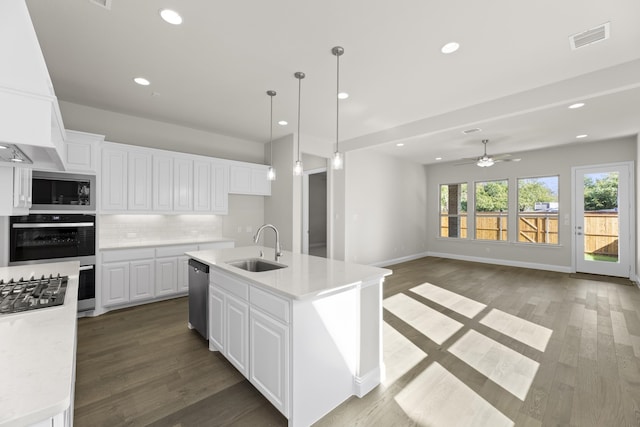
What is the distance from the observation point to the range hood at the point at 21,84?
43.9 inches

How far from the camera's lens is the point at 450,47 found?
105 inches

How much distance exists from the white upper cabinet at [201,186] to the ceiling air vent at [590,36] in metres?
4.89

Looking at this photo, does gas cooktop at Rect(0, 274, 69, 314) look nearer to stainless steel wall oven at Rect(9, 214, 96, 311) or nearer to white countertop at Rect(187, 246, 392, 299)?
white countertop at Rect(187, 246, 392, 299)

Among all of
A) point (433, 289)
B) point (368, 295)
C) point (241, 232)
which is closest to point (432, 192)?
point (433, 289)

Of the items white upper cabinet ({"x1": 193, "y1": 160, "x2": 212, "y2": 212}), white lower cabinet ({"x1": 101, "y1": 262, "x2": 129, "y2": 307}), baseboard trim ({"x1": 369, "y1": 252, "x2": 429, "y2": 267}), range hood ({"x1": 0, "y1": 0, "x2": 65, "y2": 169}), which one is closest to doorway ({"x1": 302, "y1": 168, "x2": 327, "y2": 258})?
baseboard trim ({"x1": 369, "y1": 252, "x2": 429, "y2": 267})

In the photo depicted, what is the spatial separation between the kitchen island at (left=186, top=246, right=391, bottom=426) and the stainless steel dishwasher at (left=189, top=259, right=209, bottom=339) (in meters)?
0.39

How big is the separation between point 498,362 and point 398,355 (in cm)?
91

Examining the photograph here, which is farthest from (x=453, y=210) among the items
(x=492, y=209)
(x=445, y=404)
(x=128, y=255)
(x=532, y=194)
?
(x=128, y=255)

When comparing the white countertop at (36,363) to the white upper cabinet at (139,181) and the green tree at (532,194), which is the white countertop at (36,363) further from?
the green tree at (532,194)

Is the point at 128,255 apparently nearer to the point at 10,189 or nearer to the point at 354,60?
the point at 10,189

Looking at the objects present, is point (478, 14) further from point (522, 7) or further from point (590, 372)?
point (590, 372)

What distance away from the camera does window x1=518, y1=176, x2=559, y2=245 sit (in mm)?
6645

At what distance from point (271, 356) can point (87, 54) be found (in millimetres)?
3372

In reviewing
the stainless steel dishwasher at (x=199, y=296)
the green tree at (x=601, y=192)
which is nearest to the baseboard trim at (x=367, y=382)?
the stainless steel dishwasher at (x=199, y=296)
